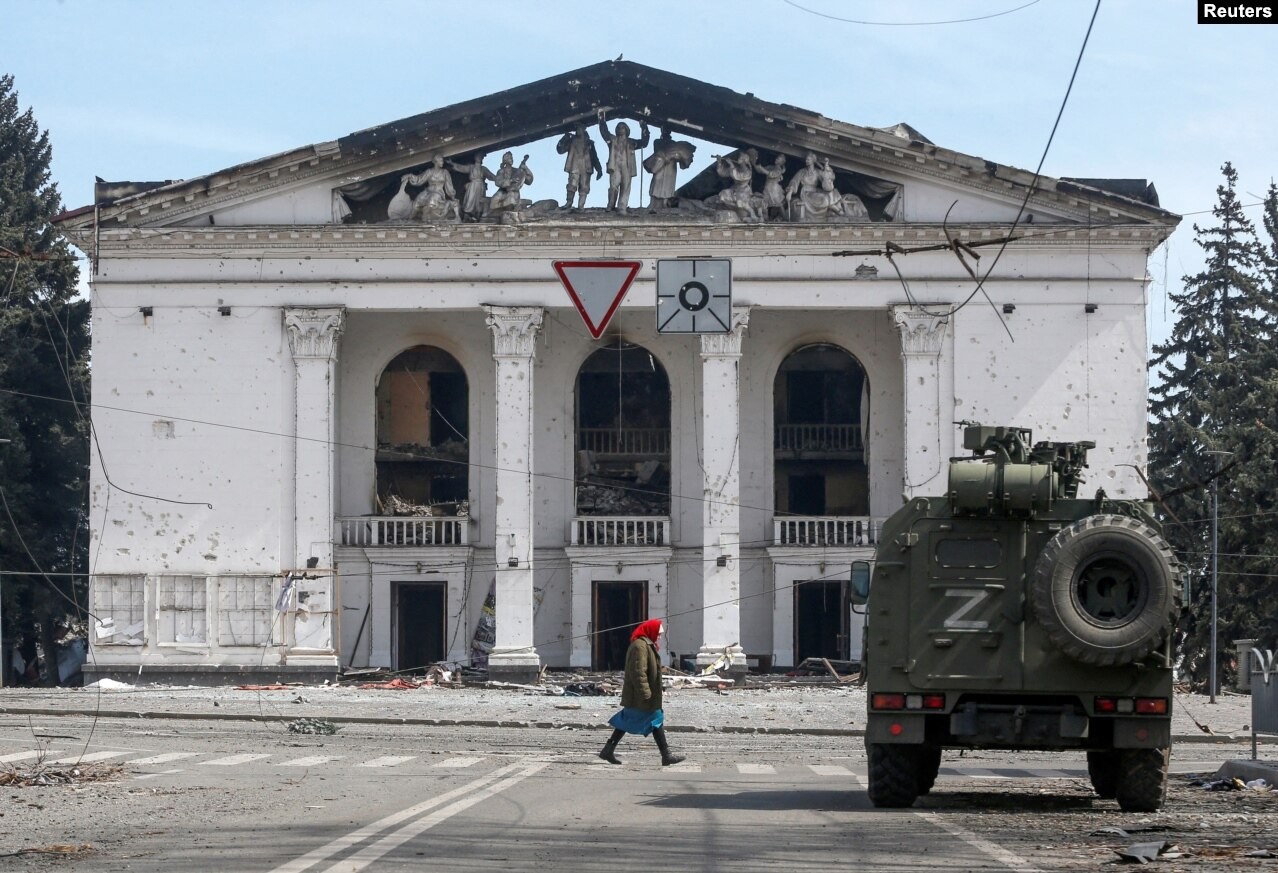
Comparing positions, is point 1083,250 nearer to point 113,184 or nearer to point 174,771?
point 113,184

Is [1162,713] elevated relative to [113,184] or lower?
lower

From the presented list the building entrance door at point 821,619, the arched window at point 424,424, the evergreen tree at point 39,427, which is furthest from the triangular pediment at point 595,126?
the evergreen tree at point 39,427

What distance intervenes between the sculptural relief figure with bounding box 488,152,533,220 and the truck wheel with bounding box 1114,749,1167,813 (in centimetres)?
2962

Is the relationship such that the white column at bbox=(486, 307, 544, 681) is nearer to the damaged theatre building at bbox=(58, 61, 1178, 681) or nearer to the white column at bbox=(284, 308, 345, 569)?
the damaged theatre building at bbox=(58, 61, 1178, 681)

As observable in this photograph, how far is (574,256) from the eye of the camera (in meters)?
43.9

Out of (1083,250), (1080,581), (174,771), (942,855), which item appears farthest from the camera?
(1083,250)

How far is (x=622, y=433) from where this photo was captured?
46969 millimetres

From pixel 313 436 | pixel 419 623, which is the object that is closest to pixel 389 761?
pixel 313 436

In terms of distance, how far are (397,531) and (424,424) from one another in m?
2.88

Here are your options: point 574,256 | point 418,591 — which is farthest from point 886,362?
point 418,591

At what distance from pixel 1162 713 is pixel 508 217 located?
29.6 m

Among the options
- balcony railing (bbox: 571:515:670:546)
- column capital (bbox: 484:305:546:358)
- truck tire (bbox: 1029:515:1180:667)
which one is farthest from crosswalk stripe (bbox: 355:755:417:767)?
balcony railing (bbox: 571:515:670:546)

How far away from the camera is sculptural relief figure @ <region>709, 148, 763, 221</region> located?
43156 millimetres

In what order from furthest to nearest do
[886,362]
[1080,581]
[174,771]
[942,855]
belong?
[886,362] < [174,771] < [1080,581] < [942,855]
